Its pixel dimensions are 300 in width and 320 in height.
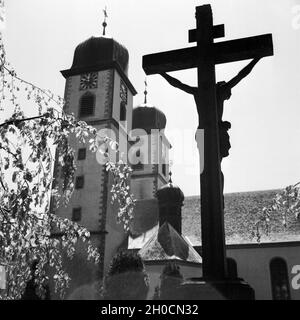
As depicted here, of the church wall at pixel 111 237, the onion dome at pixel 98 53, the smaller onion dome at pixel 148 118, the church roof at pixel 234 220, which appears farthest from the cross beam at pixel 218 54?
the smaller onion dome at pixel 148 118

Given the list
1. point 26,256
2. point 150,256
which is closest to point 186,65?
point 26,256

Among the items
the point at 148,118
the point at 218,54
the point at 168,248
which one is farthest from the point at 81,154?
the point at 218,54

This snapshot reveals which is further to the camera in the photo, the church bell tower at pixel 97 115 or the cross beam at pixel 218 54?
the church bell tower at pixel 97 115

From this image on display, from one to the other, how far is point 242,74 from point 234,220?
85.9 feet

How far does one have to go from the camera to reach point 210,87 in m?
4.77

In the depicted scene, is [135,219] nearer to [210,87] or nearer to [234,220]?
[234,220]

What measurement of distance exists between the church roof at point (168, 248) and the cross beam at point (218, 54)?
65.3 ft

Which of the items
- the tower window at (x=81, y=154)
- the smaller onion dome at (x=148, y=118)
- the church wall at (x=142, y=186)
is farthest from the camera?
the smaller onion dome at (x=148, y=118)

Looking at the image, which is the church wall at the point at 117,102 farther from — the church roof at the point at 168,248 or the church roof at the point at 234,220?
the church roof at the point at 168,248

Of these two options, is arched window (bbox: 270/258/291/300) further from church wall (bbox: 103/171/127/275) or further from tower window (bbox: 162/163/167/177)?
tower window (bbox: 162/163/167/177)

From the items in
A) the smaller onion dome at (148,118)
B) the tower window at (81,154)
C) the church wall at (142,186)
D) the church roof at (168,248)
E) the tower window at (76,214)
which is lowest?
the church roof at (168,248)

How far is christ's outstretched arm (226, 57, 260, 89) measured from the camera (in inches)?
190

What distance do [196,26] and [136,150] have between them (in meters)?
38.1

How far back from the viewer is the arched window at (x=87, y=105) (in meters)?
31.5
